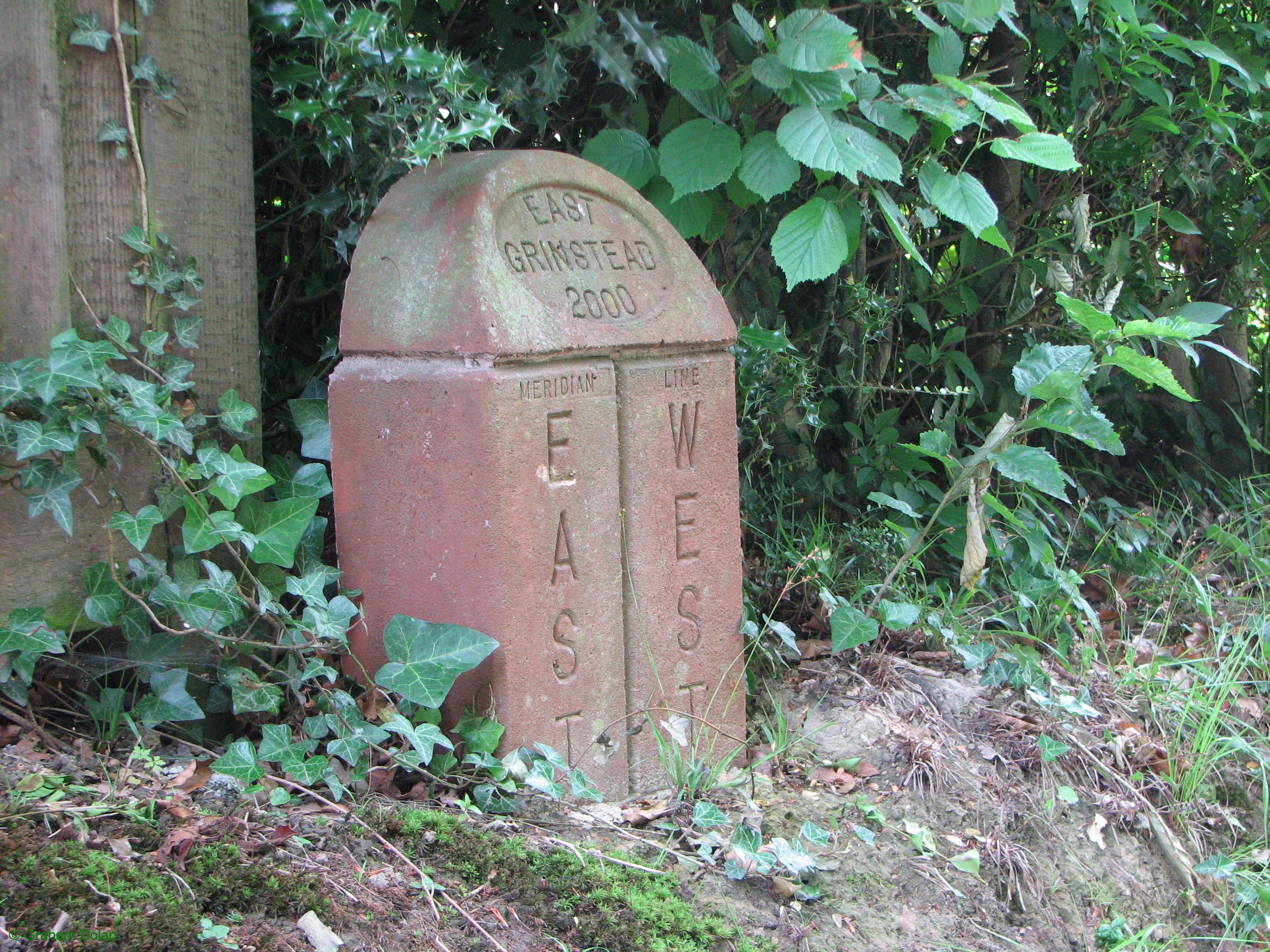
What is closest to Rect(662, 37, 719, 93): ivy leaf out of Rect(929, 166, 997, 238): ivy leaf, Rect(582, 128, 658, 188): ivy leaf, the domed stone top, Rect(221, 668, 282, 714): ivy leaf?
Rect(582, 128, 658, 188): ivy leaf

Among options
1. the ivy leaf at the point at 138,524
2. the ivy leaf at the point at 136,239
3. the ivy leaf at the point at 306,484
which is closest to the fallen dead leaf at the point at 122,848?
the ivy leaf at the point at 138,524

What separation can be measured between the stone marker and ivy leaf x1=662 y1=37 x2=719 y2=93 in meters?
0.36

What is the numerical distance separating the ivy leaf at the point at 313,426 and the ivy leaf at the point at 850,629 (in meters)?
1.26

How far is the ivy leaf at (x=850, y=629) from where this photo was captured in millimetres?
2646

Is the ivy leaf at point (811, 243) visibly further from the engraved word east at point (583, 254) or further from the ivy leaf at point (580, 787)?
the ivy leaf at point (580, 787)

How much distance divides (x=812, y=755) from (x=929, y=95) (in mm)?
1563

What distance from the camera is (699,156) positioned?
2.48 metres

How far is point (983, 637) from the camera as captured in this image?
10.1 feet

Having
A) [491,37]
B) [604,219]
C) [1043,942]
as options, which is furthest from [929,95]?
[1043,942]

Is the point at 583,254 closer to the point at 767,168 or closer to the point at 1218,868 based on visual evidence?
the point at 767,168

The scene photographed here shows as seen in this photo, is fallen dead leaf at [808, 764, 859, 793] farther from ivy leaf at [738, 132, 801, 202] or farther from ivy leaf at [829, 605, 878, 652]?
ivy leaf at [738, 132, 801, 202]

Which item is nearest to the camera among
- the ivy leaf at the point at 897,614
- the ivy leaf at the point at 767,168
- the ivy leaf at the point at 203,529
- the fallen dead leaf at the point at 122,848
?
the fallen dead leaf at the point at 122,848

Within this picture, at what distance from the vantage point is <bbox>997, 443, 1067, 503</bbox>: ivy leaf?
101 inches

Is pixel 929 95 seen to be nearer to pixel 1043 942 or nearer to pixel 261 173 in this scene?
pixel 261 173
